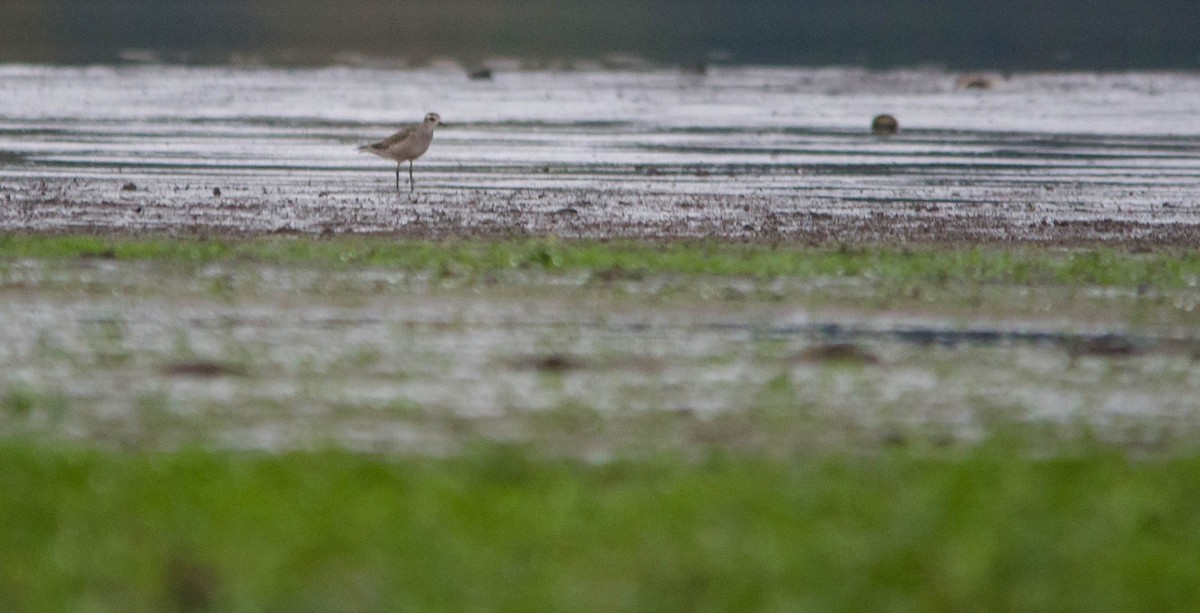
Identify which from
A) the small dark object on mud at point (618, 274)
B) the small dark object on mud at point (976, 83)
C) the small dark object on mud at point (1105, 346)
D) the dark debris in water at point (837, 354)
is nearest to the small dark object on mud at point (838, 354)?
the dark debris in water at point (837, 354)

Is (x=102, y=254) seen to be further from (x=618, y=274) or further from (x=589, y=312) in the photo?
(x=589, y=312)

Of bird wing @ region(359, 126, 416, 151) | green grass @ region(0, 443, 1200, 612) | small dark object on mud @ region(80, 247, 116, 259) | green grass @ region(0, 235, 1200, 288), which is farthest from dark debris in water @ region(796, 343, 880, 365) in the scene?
bird wing @ region(359, 126, 416, 151)

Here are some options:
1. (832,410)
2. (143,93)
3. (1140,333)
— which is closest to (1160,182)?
(1140,333)

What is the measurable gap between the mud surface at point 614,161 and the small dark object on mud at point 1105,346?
587 centimetres

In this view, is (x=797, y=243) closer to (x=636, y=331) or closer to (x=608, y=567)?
(x=636, y=331)

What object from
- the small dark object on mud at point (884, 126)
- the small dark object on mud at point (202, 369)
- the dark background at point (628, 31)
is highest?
the dark background at point (628, 31)

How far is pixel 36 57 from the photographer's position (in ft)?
197

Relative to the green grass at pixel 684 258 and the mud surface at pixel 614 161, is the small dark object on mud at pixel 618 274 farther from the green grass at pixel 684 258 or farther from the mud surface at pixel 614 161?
the mud surface at pixel 614 161

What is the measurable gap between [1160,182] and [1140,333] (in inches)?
495

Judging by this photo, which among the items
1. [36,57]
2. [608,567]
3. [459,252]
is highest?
[36,57]

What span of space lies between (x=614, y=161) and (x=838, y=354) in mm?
16018

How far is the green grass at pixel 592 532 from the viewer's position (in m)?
6.48

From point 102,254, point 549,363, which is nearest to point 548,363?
point 549,363

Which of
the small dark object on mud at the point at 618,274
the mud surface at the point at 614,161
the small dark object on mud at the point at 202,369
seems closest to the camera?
the small dark object on mud at the point at 202,369
